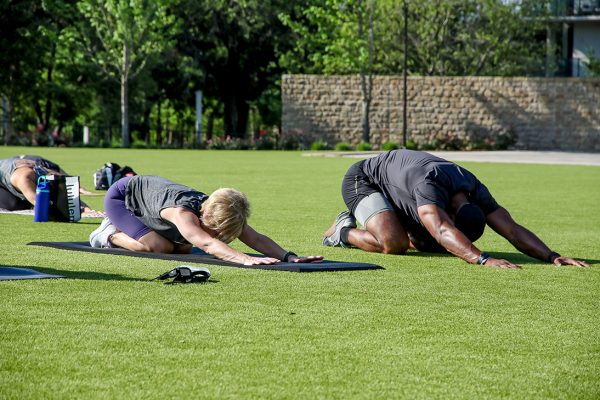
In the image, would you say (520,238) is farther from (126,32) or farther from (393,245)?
(126,32)

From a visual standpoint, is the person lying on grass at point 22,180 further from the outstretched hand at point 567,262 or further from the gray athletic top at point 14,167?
the outstretched hand at point 567,262

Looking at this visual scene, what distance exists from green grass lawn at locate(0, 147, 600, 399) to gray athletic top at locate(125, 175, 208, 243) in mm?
406

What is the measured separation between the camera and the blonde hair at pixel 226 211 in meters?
9.59

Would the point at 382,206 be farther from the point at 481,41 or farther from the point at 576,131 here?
the point at 481,41

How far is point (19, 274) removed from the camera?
29.7ft

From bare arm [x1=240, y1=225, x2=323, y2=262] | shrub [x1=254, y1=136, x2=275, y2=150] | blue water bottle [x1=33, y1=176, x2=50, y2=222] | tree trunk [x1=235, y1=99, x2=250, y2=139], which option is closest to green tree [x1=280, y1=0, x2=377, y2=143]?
shrub [x1=254, y1=136, x2=275, y2=150]

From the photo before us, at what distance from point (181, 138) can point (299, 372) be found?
58.3m

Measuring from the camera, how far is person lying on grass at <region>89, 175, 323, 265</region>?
9680 millimetres

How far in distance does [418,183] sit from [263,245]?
1674mm

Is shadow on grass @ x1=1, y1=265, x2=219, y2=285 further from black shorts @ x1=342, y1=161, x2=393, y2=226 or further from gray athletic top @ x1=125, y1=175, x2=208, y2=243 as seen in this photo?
black shorts @ x1=342, y1=161, x2=393, y2=226

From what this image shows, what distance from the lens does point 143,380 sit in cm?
568

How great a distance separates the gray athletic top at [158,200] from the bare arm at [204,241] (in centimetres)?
11

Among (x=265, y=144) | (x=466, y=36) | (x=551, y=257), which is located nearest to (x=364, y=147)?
(x=265, y=144)

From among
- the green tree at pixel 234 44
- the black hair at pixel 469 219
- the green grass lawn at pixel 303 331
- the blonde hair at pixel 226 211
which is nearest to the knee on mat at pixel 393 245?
the green grass lawn at pixel 303 331
